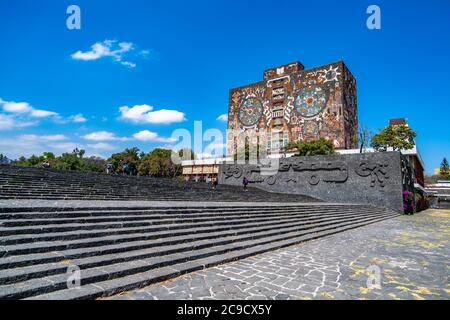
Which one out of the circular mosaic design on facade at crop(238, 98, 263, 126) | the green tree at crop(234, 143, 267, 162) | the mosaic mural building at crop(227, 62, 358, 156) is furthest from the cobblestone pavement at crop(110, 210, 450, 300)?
the circular mosaic design on facade at crop(238, 98, 263, 126)

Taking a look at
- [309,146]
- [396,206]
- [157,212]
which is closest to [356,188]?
[396,206]

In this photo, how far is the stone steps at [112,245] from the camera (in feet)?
11.2

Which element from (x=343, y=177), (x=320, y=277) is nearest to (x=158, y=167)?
(x=343, y=177)

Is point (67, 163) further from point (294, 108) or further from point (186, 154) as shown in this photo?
point (294, 108)

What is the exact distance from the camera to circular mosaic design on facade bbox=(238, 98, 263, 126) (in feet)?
141

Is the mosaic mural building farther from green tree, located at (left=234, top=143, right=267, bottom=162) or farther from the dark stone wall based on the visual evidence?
the dark stone wall

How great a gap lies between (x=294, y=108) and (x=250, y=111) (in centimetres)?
810

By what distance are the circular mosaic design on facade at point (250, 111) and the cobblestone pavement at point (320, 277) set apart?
37172 millimetres

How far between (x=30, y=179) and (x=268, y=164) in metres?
19.7

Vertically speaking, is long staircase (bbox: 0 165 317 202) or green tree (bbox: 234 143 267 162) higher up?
green tree (bbox: 234 143 267 162)

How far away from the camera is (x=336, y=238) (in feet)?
28.9

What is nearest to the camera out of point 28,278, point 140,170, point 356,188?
point 28,278

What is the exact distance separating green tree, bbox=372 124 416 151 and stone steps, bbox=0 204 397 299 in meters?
30.2
